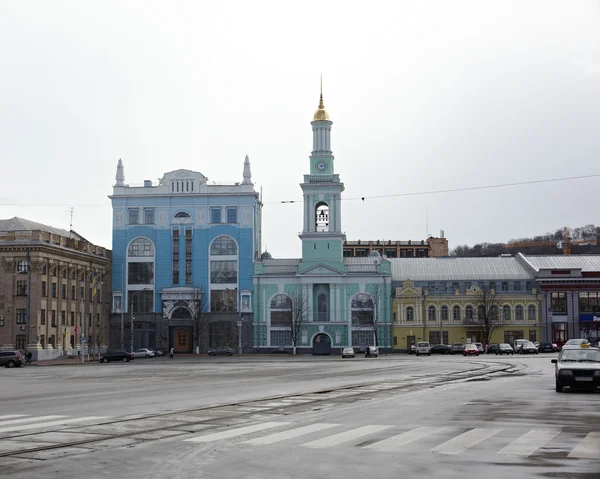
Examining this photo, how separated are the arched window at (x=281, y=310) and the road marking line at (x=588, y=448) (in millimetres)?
87556

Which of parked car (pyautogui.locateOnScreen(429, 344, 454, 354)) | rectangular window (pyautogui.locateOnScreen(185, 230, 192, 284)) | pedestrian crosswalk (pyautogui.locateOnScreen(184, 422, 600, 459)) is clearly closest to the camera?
pedestrian crosswalk (pyautogui.locateOnScreen(184, 422, 600, 459))

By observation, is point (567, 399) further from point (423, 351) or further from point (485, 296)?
point (485, 296)

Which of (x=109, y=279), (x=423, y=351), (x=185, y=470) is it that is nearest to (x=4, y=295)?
(x=109, y=279)

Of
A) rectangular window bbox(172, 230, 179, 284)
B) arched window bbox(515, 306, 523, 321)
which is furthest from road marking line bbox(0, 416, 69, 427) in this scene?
arched window bbox(515, 306, 523, 321)

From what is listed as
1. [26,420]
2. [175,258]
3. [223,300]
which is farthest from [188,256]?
[26,420]

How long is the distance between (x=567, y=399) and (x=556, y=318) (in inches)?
3350

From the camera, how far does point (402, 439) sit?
16.0m

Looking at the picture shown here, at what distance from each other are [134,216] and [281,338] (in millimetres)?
23996

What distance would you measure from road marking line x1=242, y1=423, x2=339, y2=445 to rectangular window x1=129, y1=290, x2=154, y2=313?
88070 mm

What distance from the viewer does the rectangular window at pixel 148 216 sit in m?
106

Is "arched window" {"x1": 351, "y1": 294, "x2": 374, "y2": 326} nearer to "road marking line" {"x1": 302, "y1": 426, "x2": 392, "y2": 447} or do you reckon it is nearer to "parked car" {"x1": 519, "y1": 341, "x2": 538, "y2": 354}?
"parked car" {"x1": 519, "y1": 341, "x2": 538, "y2": 354}

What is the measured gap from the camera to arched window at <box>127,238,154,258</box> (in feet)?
346

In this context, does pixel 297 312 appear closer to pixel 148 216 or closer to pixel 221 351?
pixel 221 351

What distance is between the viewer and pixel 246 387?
108ft
